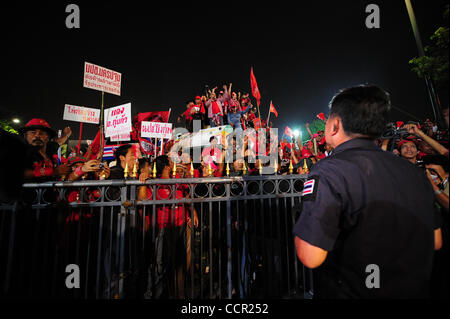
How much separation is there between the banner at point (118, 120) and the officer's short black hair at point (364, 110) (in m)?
6.07

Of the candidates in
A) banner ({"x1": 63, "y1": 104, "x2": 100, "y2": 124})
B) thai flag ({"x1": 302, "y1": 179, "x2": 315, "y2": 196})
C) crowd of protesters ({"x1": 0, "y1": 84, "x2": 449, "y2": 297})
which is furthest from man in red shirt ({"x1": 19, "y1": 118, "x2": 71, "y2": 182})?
thai flag ({"x1": 302, "y1": 179, "x2": 315, "y2": 196})

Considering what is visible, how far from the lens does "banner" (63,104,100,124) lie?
250 inches

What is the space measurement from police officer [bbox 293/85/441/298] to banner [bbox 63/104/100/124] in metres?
7.29

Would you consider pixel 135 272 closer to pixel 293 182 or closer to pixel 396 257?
pixel 293 182

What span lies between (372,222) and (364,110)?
837 millimetres

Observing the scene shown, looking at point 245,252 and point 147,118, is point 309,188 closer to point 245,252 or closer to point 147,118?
point 245,252

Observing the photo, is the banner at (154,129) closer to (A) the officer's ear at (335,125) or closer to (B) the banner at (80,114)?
(B) the banner at (80,114)

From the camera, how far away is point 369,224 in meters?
1.40

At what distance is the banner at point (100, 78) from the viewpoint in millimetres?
5355

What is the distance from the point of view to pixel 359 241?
1.42 metres

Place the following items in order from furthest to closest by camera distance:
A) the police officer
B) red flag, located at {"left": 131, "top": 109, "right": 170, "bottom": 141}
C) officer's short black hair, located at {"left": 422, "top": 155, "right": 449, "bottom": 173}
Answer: red flag, located at {"left": 131, "top": 109, "right": 170, "bottom": 141} → officer's short black hair, located at {"left": 422, "top": 155, "right": 449, "bottom": 173} → the police officer

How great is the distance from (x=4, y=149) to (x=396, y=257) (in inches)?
127

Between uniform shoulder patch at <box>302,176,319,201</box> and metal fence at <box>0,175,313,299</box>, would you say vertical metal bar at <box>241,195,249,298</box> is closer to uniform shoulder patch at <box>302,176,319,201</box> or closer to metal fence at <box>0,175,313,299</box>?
metal fence at <box>0,175,313,299</box>
